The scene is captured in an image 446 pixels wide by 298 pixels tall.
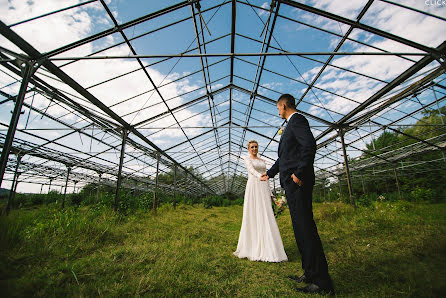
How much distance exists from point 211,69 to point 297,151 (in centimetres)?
686

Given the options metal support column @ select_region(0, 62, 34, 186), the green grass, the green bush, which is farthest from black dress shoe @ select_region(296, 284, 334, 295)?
the green bush

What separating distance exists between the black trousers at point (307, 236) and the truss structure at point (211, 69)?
3.04 meters

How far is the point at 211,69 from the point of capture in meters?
8.20

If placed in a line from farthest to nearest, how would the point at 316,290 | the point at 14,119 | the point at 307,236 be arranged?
the point at 14,119
the point at 307,236
the point at 316,290

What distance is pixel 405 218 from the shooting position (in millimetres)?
4844

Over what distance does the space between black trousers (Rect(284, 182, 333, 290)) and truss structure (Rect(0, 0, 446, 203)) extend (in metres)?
3.04

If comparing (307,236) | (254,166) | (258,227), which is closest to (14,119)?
(254,166)

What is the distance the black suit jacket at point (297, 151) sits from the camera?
215 centimetres

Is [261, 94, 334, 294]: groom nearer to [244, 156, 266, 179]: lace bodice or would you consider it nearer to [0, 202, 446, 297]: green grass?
[0, 202, 446, 297]: green grass

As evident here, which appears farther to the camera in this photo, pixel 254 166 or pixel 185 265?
pixel 254 166

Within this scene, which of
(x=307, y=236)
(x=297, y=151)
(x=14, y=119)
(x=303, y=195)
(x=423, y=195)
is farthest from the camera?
(x=423, y=195)

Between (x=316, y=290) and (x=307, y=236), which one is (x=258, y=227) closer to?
(x=307, y=236)

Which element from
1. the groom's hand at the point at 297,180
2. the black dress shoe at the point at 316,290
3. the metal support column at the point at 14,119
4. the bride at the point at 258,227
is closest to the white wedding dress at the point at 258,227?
the bride at the point at 258,227

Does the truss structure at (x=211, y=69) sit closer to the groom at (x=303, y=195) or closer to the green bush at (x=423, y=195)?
the groom at (x=303, y=195)
